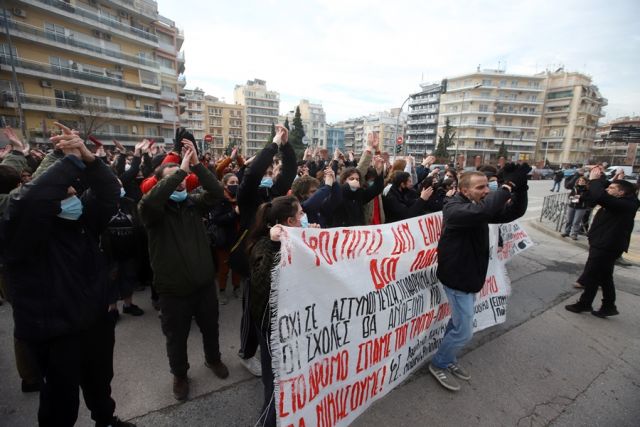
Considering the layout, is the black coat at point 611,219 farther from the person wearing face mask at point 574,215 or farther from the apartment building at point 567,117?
the apartment building at point 567,117

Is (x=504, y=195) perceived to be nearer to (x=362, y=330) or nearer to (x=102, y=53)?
(x=362, y=330)

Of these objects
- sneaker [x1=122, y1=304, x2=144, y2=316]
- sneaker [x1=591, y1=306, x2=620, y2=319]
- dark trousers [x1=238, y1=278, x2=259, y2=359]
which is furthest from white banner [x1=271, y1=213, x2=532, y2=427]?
sneaker [x1=122, y1=304, x2=144, y2=316]

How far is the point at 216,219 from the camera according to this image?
421 cm

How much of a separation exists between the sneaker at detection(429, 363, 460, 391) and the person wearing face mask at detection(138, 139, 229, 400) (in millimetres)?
2282

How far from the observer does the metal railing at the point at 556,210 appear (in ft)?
31.1

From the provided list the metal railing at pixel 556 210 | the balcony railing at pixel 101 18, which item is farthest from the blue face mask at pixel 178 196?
the balcony railing at pixel 101 18

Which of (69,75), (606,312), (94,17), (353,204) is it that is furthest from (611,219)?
(94,17)

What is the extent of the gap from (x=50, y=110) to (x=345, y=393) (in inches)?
1534

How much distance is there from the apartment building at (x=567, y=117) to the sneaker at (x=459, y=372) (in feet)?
260

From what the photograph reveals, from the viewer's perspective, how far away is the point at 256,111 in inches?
3565

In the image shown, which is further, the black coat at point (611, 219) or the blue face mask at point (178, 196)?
the black coat at point (611, 219)

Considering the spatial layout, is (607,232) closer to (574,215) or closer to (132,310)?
(574,215)

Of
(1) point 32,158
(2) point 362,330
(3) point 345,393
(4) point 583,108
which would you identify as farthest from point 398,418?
(4) point 583,108

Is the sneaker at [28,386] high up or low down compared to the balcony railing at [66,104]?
down
